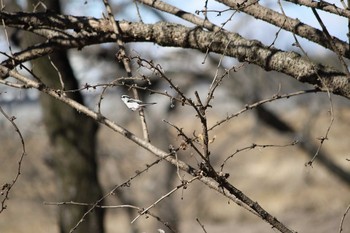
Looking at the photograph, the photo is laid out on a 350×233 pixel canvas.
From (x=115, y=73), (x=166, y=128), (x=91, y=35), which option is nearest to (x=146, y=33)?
(x=91, y=35)

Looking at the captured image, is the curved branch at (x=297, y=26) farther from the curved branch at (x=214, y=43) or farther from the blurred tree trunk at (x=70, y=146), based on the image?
the blurred tree trunk at (x=70, y=146)

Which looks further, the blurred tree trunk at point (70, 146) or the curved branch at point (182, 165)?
the blurred tree trunk at point (70, 146)

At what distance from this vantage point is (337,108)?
16.1 m

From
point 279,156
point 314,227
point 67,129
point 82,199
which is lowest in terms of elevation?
point 82,199

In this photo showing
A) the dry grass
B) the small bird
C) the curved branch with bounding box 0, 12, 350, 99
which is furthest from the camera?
the dry grass

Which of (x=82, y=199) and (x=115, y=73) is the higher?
(x=115, y=73)

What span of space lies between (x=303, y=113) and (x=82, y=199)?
8.85 m

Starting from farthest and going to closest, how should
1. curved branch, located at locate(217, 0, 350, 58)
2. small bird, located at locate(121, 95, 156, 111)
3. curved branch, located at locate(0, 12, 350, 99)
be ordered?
curved branch, located at locate(217, 0, 350, 58) → curved branch, located at locate(0, 12, 350, 99) → small bird, located at locate(121, 95, 156, 111)

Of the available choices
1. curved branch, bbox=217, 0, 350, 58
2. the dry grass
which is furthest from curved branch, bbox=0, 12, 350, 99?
the dry grass

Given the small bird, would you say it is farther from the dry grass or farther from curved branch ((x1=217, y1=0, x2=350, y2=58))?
the dry grass

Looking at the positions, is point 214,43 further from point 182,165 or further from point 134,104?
point 182,165

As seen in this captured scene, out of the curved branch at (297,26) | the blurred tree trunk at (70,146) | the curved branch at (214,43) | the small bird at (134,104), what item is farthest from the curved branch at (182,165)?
the blurred tree trunk at (70,146)

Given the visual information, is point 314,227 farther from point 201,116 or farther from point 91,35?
point 201,116

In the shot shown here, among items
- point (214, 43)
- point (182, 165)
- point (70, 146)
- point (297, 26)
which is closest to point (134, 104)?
point (182, 165)
